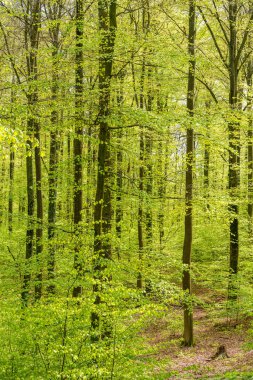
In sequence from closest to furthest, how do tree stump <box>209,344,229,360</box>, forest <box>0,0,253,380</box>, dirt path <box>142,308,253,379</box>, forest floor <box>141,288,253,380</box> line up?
forest <box>0,0,253,380</box> < forest floor <box>141,288,253,380</box> < dirt path <box>142,308,253,379</box> < tree stump <box>209,344,229,360</box>

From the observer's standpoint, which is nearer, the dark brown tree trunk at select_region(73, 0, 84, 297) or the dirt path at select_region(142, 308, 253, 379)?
the dark brown tree trunk at select_region(73, 0, 84, 297)

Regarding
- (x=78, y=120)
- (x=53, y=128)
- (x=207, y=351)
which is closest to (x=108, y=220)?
(x=78, y=120)

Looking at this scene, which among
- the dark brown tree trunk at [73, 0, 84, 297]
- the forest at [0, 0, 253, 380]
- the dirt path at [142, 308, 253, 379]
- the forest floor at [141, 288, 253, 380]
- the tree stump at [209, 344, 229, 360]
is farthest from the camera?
the tree stump at [209, 344, 229, 360]

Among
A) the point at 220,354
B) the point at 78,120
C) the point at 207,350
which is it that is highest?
the point at 78,120

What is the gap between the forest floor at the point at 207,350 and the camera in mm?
9266

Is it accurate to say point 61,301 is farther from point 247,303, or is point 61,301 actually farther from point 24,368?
point 247,303

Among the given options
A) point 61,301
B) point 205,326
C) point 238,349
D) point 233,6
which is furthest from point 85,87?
point 205,326

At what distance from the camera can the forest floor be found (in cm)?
927

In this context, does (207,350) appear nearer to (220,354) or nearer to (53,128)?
(220,354)

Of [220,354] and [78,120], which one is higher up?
[78,120]

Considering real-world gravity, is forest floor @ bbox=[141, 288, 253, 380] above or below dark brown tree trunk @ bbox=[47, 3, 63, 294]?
below

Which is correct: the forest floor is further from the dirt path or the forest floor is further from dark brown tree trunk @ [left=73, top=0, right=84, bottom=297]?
dark brown tree trunk @ [left=73, top=0, right=84, bottom=297]

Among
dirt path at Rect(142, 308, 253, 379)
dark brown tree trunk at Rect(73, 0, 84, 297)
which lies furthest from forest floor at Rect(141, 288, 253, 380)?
dark brown tree trunk at Rect(73, 0, 84, 297)

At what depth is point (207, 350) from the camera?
11938 millimetres
